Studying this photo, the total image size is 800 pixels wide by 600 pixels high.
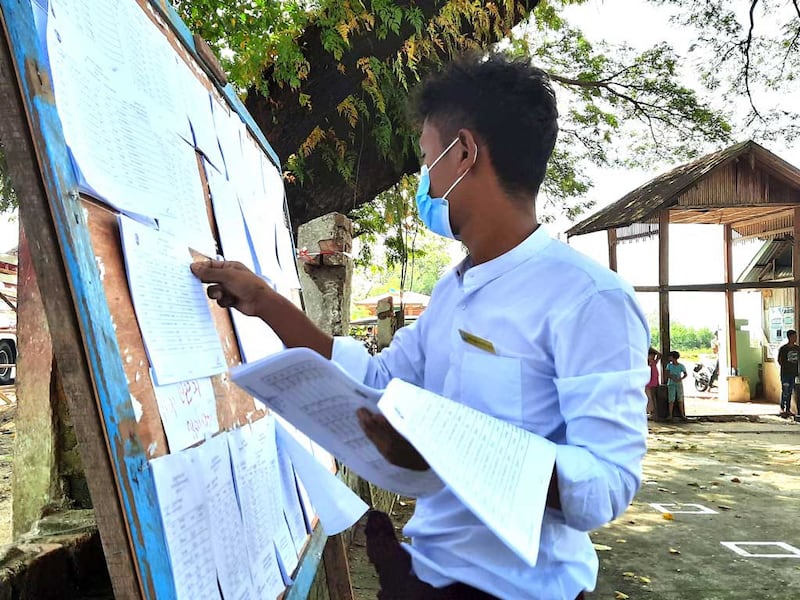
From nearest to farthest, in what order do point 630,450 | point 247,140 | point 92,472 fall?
1. point 92,472
2. point 630,450
3. point 247,140

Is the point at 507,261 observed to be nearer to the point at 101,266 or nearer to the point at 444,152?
the point at 444,152

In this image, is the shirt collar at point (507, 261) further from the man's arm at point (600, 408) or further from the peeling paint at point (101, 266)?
the peeling paint at point (101, 266)

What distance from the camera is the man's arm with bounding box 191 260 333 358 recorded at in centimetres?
129

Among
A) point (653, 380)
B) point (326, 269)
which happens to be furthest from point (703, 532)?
A: point (653, 380)

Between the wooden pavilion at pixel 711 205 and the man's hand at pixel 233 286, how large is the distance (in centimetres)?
1082

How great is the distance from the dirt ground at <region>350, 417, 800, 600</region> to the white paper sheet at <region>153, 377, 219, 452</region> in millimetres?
3207

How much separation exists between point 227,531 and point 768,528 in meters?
5.78

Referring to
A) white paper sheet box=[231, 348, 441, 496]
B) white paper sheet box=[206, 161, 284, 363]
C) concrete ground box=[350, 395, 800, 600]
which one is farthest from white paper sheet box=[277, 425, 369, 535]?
concrete ground box=[350, 395, 800, 600]

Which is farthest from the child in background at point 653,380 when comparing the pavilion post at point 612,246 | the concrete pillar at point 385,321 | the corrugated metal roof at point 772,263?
the concrete pillar at point 385,321

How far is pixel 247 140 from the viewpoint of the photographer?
1.95 meters

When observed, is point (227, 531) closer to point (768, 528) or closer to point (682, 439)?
point (768, 528)

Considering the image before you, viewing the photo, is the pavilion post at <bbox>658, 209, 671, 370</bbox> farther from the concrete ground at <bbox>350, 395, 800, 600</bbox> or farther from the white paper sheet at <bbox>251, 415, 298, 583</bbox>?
the white paper sheet at <bbox>251, 415, 298, 583</bbox>

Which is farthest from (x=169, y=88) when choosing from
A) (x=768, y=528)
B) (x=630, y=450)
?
(x=768, y=528)

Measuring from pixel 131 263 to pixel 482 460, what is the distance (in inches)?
22.0
